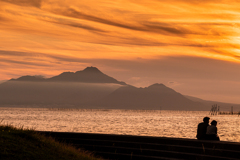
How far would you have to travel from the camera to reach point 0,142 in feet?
44.4

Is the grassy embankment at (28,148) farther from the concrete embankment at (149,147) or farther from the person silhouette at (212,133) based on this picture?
the person silhouette at (212,133)

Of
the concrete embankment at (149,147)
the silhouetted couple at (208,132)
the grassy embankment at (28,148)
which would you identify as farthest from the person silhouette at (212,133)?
the grassy embankment at (28,148)

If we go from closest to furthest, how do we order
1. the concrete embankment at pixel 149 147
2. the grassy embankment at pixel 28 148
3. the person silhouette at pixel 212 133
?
1. the grassy embankment at pixel 28 148
2. the concrete embankment at pixel 149 147
3. the person silhouette at pixel 212 133

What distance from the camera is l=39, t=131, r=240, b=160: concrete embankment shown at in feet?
46.0

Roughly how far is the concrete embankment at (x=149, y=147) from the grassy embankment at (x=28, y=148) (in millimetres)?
2580

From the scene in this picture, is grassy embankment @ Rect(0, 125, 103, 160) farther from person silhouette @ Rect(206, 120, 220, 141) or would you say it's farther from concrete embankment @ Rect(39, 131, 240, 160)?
person silhouette @ Rect(206, 120, 220, 141)

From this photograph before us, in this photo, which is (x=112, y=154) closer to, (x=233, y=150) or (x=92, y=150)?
(x=92, y=150)

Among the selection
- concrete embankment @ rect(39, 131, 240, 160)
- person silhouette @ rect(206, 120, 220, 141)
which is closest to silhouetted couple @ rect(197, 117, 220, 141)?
person silhouette @ rect(206, 120, 220, 141)

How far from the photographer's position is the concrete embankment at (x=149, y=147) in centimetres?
1403

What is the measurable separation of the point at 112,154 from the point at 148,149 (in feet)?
5.97

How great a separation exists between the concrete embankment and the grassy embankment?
2.58 meters

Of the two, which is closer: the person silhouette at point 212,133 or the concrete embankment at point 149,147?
the concrete embankment at point 149,147

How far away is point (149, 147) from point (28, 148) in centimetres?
552

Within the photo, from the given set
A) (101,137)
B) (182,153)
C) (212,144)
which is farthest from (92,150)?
(212,144)
